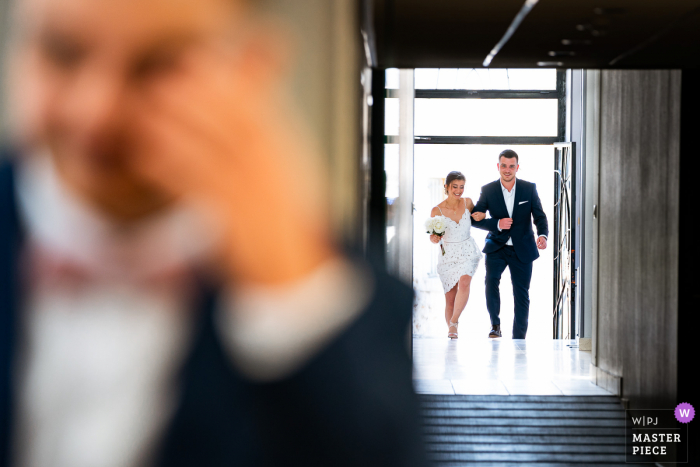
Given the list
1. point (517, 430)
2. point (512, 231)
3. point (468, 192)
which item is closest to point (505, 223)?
point (512, 231)

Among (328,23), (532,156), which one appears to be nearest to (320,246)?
A: (328,23)

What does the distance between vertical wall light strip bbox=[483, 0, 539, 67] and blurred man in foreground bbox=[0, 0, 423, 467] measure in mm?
1342

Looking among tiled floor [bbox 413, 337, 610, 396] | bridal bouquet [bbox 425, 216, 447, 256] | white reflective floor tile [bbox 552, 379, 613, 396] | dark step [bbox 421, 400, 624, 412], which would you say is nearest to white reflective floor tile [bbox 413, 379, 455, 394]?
tiled floor [bbox 413, 337, 610, 396]

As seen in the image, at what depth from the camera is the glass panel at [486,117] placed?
274 inches

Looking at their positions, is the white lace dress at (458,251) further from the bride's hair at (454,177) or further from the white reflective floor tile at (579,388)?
the white reflective floor tile at (579,388)

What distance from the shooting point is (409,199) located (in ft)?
13.8

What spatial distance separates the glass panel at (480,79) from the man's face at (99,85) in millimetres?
6458

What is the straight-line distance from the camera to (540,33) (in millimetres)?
2213

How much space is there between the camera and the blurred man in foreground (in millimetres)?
766

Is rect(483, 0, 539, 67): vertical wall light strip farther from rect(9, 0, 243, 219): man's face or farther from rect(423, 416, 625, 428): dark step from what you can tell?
rect(423, 416, 625, 428): dark step

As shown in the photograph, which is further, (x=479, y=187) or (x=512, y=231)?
(x=479, y=187)

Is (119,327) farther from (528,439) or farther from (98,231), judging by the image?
(528,439)

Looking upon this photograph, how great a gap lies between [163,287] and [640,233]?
2.56m

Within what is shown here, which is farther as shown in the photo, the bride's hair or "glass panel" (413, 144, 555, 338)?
"glass panel" (413, 144, 555, 338)
